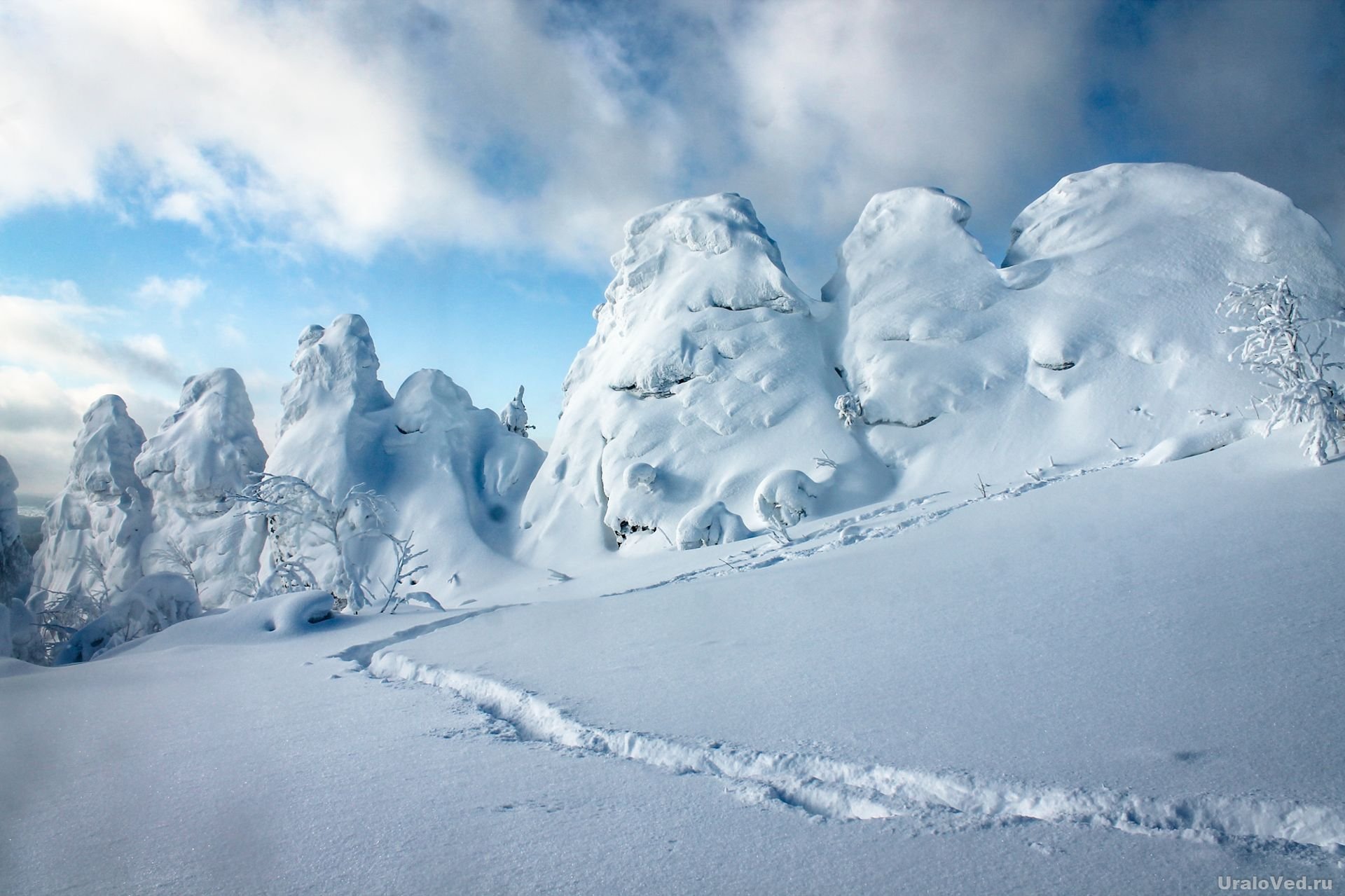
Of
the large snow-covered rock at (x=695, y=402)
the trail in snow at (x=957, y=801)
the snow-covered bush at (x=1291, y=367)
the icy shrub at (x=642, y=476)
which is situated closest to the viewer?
the trail in snow at (x=957, y=801)

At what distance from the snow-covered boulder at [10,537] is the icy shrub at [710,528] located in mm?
17427

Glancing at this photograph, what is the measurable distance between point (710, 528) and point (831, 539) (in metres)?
7.34

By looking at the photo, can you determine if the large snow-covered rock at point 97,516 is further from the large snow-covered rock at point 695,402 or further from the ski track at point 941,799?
the ski track at point 941,799

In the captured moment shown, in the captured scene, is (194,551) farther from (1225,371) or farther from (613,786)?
(1225,371)

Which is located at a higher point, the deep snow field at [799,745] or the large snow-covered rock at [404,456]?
the large snow-covered rock at [404,456]

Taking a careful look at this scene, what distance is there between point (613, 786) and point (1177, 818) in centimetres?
157

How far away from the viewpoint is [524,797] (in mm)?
2240

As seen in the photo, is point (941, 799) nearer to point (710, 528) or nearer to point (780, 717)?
point (780, 717)

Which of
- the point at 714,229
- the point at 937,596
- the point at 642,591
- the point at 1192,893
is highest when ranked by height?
the point at 714,229

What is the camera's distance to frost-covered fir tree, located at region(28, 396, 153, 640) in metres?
28.6

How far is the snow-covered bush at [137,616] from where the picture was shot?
9.10 m

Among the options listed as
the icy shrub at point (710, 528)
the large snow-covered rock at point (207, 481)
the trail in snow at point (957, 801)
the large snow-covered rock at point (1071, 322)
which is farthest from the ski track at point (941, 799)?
the large snow-covered rock at point (207, 481)

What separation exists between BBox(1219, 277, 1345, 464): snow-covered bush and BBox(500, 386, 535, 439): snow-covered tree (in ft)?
84.5

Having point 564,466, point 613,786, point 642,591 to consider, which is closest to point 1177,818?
point 613,786
